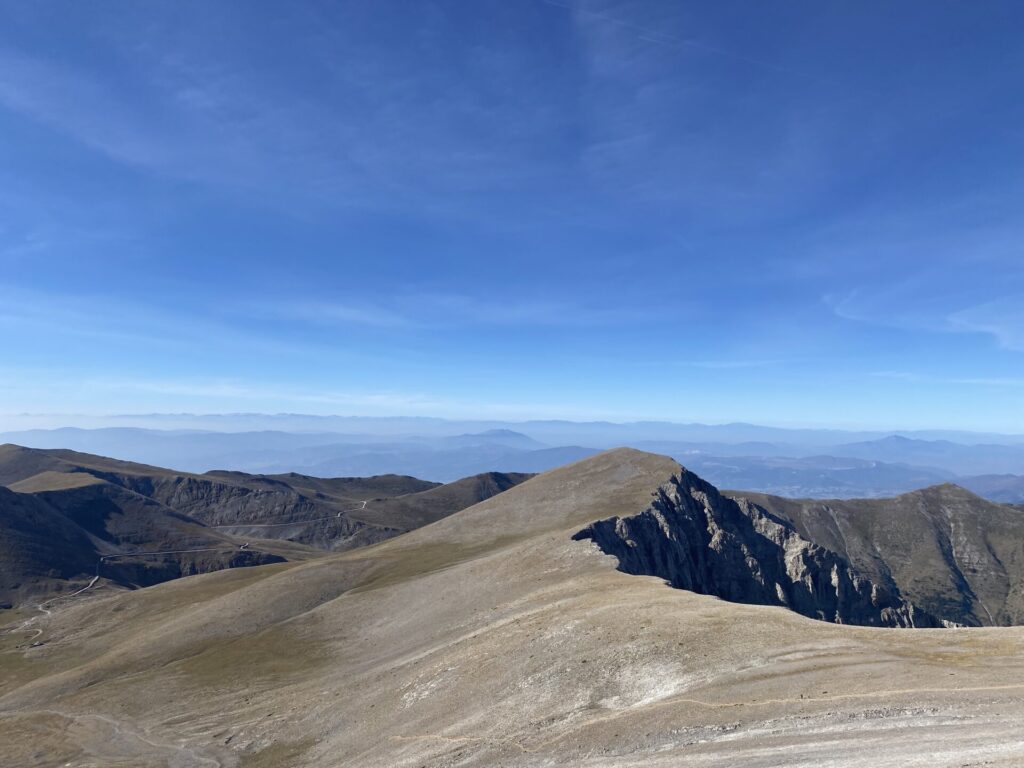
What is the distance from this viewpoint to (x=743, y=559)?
11469 cm

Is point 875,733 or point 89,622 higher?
point 875,733

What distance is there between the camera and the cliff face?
3967 inches

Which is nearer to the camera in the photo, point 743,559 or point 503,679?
point 503,679

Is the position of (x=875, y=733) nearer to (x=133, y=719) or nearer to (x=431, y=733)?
(x=431, y=733)

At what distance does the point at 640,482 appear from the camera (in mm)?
122438

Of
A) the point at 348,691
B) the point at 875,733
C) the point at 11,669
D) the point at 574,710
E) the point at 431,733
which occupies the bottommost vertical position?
the point at 11,669

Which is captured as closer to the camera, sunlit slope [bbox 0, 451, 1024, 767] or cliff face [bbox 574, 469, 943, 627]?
sunlit slope [bbox 0, 451, 1024, 767]

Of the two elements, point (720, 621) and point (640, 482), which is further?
point (640, 482)

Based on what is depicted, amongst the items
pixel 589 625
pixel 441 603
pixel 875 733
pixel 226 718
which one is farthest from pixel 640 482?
pixel 875 733

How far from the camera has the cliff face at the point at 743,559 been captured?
100750mm

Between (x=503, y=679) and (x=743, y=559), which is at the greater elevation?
(x=503, y=679)

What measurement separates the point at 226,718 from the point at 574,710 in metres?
39.2

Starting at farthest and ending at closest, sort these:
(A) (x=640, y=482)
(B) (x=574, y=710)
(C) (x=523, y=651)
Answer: (A) (x=640, y=482) < (C) (x=523, y=651) < (B) (x=574, y=710)

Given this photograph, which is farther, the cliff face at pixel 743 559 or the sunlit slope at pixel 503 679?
the cliff face at pixel 743 559
